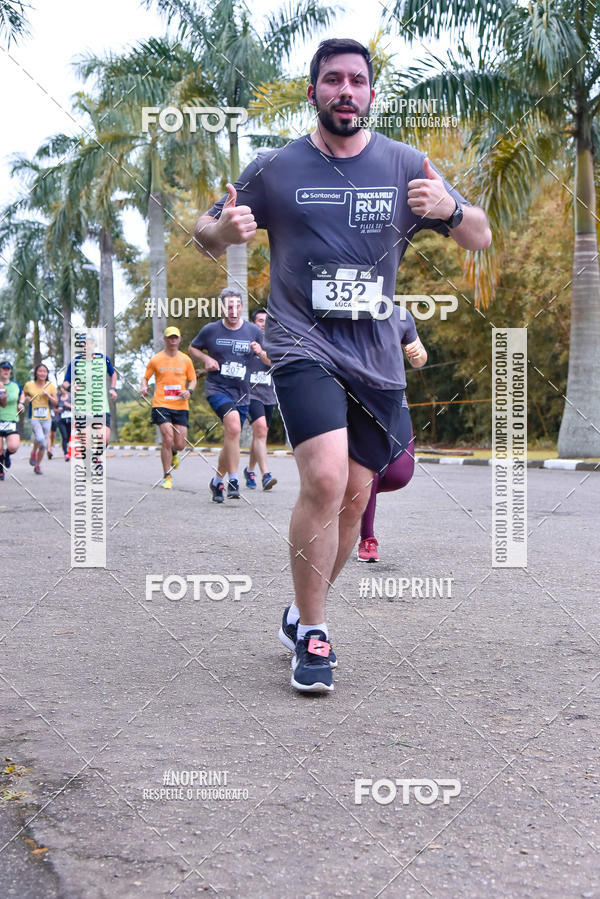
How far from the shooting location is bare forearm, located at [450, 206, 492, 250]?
3.32m

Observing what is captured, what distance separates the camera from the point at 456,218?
328 cm

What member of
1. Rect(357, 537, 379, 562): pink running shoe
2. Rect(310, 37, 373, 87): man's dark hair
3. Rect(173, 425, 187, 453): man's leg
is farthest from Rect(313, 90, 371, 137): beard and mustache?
Rect(173, 425, 187, 453): man's leg

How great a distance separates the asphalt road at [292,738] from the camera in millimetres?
1942

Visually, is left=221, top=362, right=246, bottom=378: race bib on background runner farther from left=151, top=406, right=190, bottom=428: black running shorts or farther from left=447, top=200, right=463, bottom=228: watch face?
left=447, top=200, right=463, bottom=228: watch face

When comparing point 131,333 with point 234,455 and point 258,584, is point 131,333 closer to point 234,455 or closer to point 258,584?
point 234,455

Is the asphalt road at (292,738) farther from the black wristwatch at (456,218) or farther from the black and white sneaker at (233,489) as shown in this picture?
the black and white sneaker at (233,489)

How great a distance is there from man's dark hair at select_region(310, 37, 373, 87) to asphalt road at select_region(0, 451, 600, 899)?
1.90 meters

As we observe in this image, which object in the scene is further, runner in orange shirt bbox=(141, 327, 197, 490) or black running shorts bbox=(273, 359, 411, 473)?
runner in orange shirt bbox=(141, 327, 197, 490)

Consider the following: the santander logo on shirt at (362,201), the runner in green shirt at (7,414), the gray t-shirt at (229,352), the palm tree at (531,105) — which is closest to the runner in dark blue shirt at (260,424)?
the gray t-shirt at (229,352)

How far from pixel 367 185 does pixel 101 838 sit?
2060mm

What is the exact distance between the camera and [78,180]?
1648 centimetres

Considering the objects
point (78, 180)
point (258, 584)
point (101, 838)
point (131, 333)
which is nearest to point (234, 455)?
point (131, 333)
